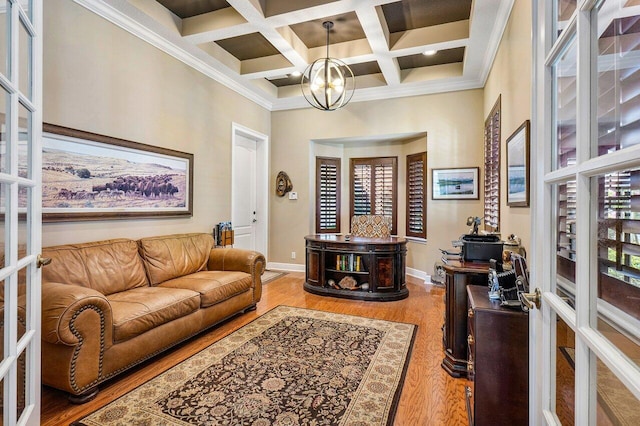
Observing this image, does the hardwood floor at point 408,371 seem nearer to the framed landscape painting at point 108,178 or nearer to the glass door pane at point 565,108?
the framed landscape painting at point 108,178

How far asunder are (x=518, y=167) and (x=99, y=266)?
11.6 ft

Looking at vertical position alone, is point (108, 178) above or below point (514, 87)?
below

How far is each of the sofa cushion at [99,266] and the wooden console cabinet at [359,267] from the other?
2191 millimetres

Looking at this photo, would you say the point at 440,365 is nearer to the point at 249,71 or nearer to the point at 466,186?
the point at 466,186

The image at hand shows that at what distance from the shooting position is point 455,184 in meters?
4.91

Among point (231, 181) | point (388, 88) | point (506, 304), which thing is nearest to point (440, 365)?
point (506, 304)

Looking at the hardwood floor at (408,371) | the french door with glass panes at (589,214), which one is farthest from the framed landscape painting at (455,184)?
the french door with glass panes at (589,214)

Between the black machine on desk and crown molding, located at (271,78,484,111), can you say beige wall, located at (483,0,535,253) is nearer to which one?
the black machine on desk

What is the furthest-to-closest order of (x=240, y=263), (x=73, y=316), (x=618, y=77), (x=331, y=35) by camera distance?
(x=331, y=35)
(x=240, y=263)
(x=73, y=316)
(x=618, y=77)

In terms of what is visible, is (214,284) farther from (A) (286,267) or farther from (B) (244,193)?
(A) (286,267)

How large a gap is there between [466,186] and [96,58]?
477cm

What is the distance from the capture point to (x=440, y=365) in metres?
2.51

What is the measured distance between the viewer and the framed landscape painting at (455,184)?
15.8 feet

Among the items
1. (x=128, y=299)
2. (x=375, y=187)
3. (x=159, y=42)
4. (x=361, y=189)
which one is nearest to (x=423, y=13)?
(x=159, y=42)
